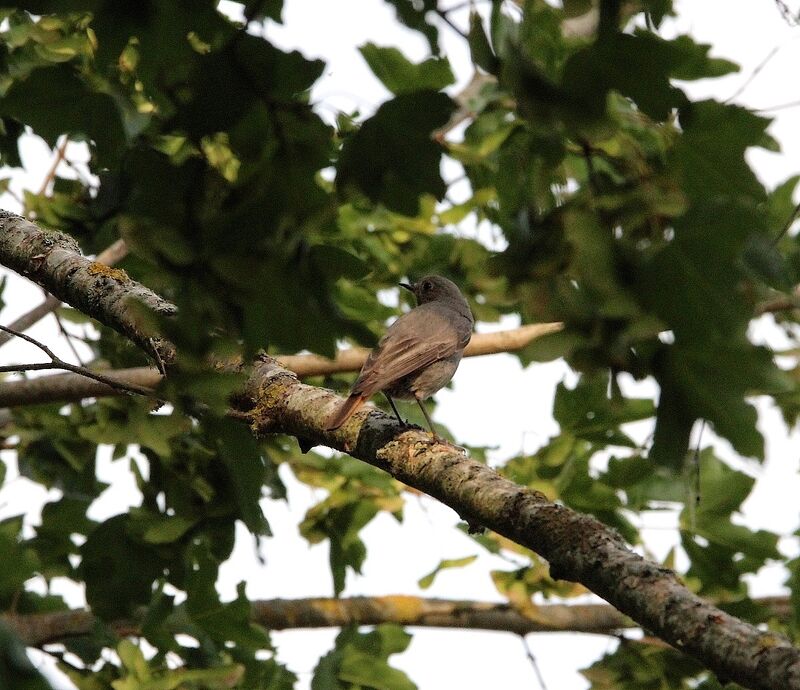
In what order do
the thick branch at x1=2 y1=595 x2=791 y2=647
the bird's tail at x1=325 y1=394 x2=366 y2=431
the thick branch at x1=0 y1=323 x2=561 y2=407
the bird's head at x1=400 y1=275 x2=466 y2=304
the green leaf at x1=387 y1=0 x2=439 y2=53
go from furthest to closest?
the bird's head at x1=400 y1=275 x2=466 y2=304 → the thick branch at x1=2 y1=595 x2=791 y2=647 → the thick branch at x1=0 y1=323 x2=561 y2=407 → the bird's tail at x1=325 y1=394 x2=366 y2=431 → the green leaf at x1=387 y1=0 x2=439 y2=53

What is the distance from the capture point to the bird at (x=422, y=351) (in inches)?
218

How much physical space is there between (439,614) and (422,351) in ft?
6.41

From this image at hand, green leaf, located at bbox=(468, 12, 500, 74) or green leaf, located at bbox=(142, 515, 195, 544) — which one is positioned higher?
green leaf, located at bbox=(142, 515, 195, 544)

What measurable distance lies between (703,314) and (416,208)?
50cm

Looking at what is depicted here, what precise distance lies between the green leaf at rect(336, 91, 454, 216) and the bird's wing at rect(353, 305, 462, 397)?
11.4ft

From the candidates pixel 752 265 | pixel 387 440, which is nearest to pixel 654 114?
pixel 752 265

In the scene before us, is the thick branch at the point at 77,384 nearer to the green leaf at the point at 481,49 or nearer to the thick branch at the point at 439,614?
the thick branch at the point at 439,614

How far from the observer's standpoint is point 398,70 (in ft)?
13.8

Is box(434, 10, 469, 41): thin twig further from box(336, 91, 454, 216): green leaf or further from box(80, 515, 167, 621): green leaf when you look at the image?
box(80, 515, 167, 621): green leaf

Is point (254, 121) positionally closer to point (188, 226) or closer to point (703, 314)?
point (188, 226)

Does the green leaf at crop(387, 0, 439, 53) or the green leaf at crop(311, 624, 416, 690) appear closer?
the green leaf at crop(387, 0, 439, 53)

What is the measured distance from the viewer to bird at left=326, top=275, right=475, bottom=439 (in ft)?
18.1

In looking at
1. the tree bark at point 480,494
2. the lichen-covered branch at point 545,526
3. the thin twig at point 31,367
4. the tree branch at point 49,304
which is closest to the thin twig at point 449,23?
the tree bark at point 480,494

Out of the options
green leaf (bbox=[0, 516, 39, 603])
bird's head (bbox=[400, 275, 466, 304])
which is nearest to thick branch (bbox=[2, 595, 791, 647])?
bird's head (bbox=[400, 275, 466, 304])
